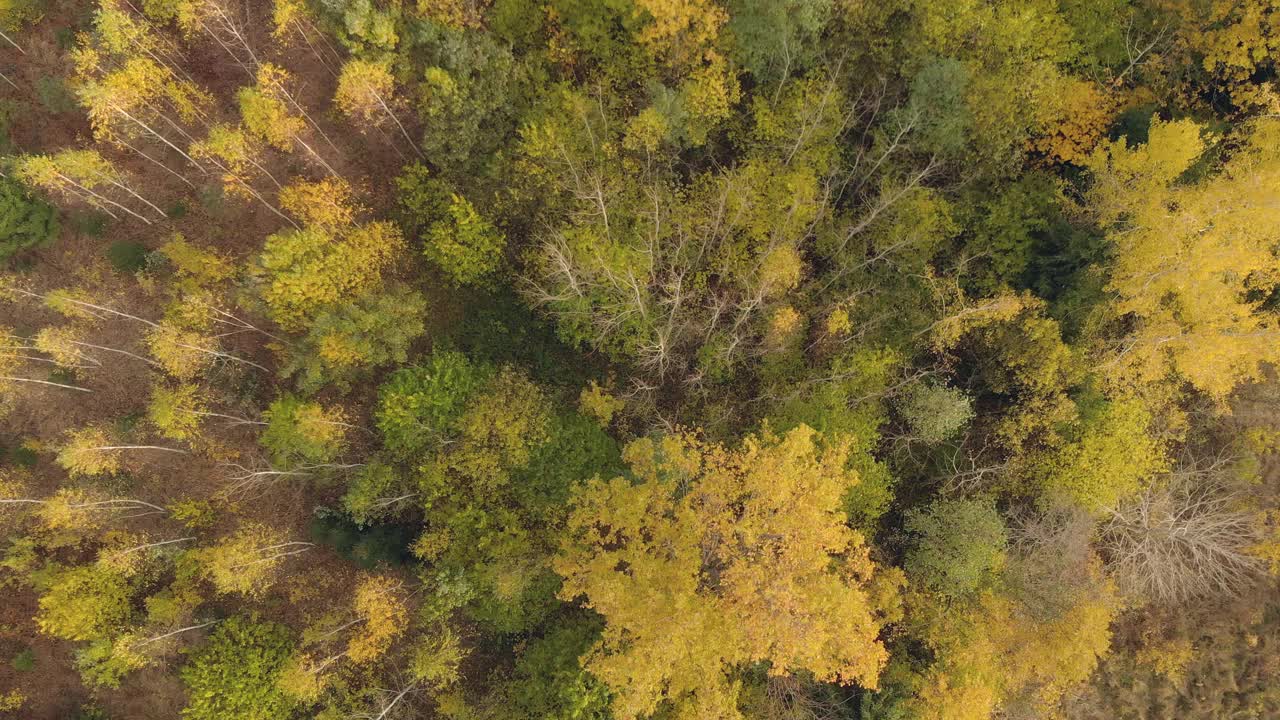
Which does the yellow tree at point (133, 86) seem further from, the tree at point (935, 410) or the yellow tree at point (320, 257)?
the tree at point (935, 410)

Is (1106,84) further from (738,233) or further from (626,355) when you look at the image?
(626,355)

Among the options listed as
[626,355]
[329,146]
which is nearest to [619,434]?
[626,355]

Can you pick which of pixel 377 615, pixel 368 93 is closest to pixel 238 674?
pixel 377 615

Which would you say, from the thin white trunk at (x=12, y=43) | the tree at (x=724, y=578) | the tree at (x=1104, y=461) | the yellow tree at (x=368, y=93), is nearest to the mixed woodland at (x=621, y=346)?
the tree at (x=1104, y=461)

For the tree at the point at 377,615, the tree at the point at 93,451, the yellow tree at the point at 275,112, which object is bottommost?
the tree at the point at 93,451

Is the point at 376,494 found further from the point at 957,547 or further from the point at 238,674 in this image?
the point at 957,547

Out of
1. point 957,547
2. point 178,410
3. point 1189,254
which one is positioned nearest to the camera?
point 1189,254

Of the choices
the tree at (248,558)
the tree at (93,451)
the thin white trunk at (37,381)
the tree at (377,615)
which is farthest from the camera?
the thin white trunk at (37,381)
